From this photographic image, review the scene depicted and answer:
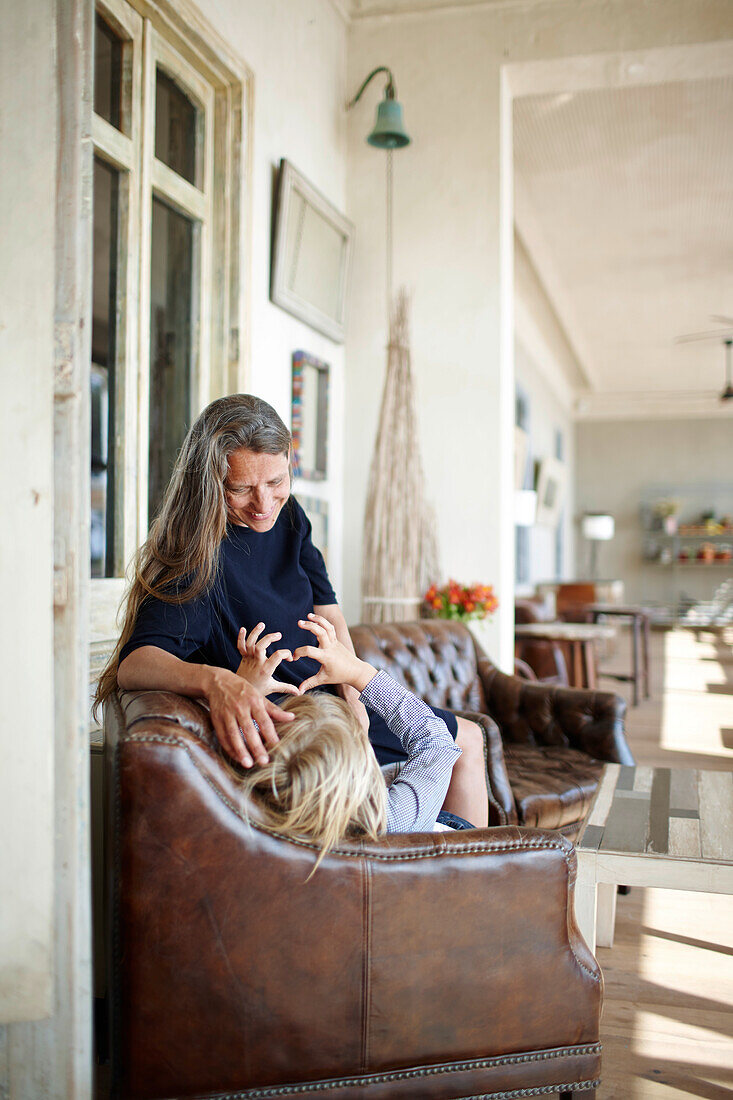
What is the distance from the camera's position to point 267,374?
364cm

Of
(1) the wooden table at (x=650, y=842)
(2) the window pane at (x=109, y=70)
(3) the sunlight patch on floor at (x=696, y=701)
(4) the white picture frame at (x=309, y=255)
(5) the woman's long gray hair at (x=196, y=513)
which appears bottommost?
(3) the sunlight patch on floor at (x=696, y=701)

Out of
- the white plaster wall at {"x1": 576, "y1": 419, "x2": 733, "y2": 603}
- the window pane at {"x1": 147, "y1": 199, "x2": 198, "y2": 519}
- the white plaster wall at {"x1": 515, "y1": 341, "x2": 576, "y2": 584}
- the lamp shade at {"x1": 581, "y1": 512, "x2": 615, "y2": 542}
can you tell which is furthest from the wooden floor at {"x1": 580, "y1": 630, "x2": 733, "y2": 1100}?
the white plaster wall at {"x1": 576, "y1": 419, "x2": 733, "y2": 603}

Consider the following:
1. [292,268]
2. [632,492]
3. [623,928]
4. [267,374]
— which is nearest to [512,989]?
[623,928]

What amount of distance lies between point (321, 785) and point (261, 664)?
1.15ft

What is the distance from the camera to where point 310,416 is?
4.08 m

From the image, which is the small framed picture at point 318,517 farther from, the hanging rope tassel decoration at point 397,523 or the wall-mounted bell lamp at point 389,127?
the wall-mounted bell lamp at point 389,127

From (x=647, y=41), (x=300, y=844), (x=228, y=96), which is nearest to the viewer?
(x=300, y=844)

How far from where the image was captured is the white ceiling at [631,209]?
5.39m

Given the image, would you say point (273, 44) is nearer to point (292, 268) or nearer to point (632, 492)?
point (292, 268)

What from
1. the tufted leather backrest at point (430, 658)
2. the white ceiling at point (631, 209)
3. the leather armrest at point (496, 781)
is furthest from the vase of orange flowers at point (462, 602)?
the white ceiling at point (631, 209)

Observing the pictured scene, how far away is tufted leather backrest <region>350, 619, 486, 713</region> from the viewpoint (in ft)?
10.2

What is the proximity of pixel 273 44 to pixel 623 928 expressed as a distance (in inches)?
137

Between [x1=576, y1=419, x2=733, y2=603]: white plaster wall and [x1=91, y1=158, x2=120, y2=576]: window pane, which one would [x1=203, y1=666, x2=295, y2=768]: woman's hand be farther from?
[x1=576, y1=419, x2=733, y2=603]: white plaster wall

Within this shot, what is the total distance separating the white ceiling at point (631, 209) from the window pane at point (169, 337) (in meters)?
2.93
